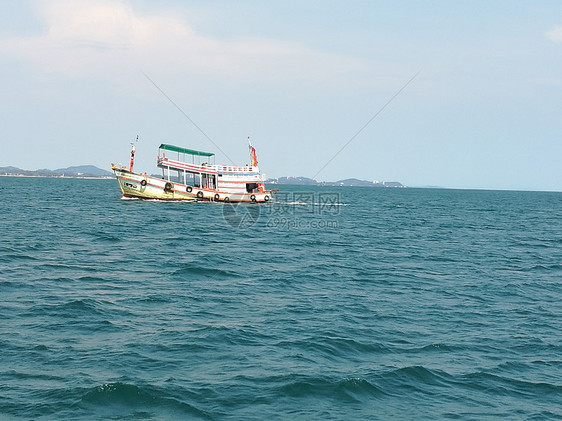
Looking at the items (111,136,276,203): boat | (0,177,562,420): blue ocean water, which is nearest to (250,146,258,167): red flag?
(111,136,276,203): boat

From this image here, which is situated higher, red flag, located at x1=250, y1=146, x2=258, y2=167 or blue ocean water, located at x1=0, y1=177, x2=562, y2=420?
red flag, located at x1=250, y1=146, x2=258, y2=167

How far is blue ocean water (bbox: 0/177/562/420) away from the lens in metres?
10.8

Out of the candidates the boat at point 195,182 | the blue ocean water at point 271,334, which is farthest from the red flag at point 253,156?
the blue ocean water at point 271,334

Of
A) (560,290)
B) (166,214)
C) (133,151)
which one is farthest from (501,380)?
(133,151)

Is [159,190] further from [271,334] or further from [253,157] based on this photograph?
[271,334]

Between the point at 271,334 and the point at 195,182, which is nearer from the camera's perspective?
the point at 271,334

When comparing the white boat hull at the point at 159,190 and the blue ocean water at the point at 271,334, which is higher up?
the white boat hull at the point at 159,190

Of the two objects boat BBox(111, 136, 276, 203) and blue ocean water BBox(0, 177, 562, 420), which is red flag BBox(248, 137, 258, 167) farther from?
blue ocean water BBox(0, 177, 562, 420)

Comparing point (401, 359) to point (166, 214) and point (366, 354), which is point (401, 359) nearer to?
point (366, 354)

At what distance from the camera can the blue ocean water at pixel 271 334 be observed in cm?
1076

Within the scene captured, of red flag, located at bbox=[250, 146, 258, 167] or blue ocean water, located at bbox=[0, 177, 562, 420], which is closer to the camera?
blue ocean water, located at bbox=[0, 177, 562, 420]

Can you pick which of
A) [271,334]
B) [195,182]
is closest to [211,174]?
[195,182]

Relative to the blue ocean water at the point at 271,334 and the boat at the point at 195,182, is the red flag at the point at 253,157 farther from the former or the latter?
the blue ocean water at the point at 271,334

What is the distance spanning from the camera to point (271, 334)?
49.1 feet
